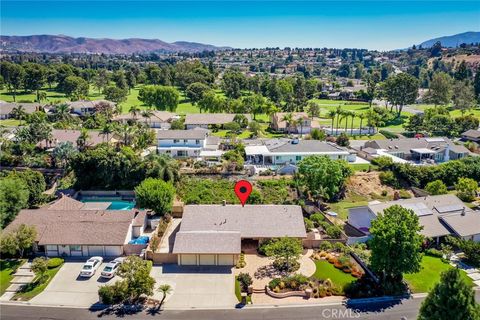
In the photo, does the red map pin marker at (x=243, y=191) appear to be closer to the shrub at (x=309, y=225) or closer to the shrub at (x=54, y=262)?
the shrub at (x=309, y=225)

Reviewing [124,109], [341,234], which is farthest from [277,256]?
[124,109]

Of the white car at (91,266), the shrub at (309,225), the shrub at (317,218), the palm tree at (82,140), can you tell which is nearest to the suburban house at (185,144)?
the palm tree at (82,140)

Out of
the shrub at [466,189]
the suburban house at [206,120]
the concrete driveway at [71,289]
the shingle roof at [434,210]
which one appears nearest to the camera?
the concrete driveway at [71,289]

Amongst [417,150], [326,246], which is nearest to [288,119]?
[417,150]

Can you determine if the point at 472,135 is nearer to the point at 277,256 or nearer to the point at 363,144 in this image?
the point at 363,144

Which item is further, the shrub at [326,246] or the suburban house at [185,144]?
the suburban house at [185,144]

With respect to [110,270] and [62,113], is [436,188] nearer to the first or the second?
[110,270]

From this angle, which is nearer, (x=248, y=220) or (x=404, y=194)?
(x=248, y=220)
